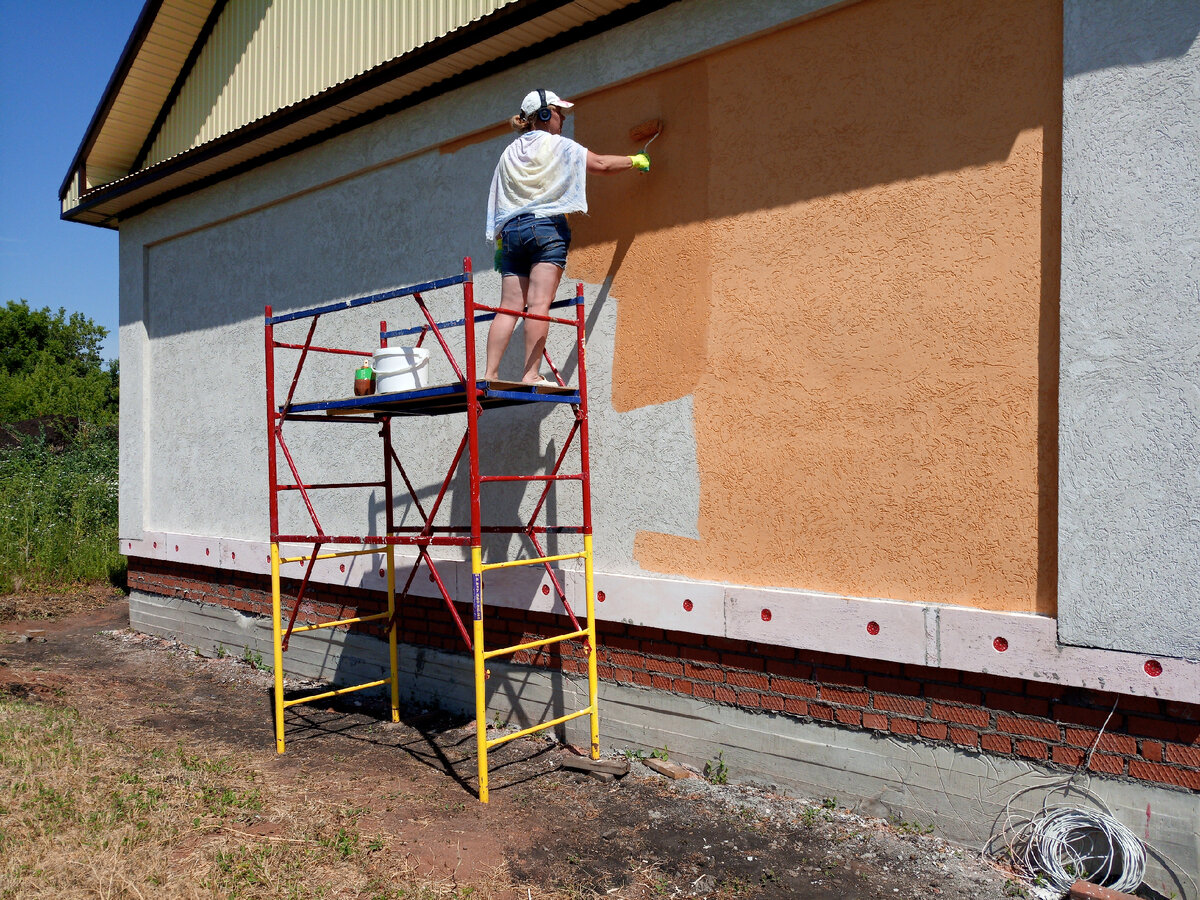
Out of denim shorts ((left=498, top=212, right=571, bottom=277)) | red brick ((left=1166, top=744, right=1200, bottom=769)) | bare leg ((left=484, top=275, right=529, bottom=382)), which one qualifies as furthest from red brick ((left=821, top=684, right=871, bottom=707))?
denim shorts ((left=498, top=212, right=571, bottom=277))

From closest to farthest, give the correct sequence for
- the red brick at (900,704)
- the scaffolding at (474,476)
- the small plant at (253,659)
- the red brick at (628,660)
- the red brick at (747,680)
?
the red brick at (900,704) < the scaffolding at (474,476) < the red brick at (747,680) < the red brick at (628,660) < the small plant at (253,659)

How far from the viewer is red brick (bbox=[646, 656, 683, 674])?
499cm

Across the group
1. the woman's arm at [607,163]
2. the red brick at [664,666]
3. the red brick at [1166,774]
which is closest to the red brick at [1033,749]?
the red brick at [1166,774]

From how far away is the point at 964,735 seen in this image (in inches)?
156

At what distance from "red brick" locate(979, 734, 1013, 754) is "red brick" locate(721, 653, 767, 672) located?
110cm

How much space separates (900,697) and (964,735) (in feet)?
1.03

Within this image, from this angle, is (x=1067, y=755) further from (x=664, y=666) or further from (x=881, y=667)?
Result: (x=664, y=666)

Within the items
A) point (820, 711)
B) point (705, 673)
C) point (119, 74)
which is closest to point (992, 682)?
point (820, 711)

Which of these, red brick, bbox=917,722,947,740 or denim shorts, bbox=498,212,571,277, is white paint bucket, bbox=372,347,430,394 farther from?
red brick, bbox=917,722,947,740

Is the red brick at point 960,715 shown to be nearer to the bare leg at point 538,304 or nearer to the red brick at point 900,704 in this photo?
the red brick at point 900,704

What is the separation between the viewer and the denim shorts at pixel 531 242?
4980 millimetres

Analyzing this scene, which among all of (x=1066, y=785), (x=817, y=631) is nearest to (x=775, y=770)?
(x=817, y=631)

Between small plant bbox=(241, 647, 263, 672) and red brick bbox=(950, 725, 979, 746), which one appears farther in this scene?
small plant bbox=(241, 647, 263, 672)

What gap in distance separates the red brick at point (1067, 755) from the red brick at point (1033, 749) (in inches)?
1.1
